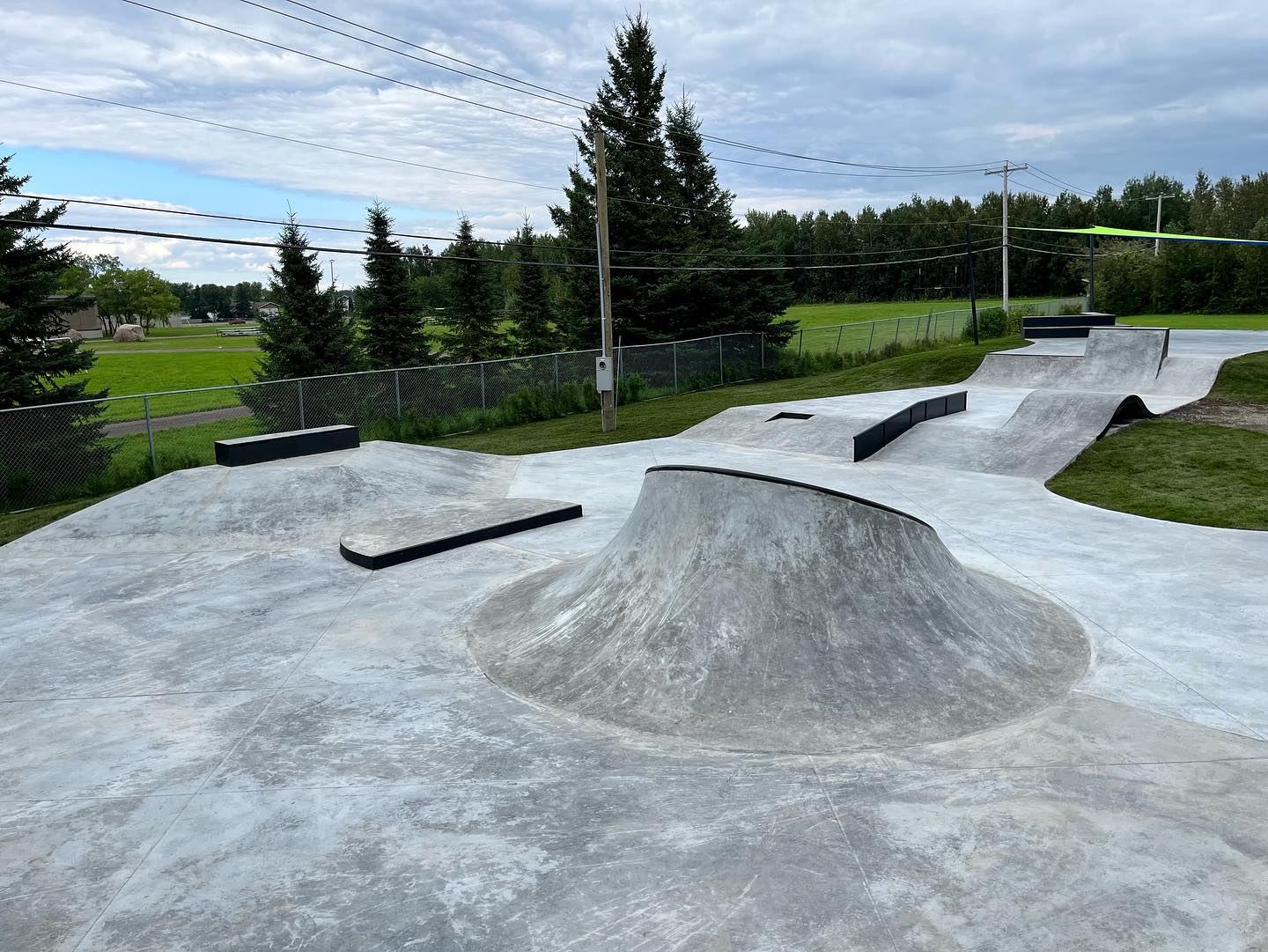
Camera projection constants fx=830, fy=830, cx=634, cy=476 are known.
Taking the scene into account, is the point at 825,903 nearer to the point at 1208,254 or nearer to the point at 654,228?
the point at 654,228

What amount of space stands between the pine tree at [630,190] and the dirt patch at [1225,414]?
19.0 meters

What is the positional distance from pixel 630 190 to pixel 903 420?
835 inches

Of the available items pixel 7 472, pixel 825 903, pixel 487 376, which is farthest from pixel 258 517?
pixel 487 376

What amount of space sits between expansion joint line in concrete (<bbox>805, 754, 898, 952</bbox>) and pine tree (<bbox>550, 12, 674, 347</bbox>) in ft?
92.6

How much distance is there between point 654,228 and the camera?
3359 cm

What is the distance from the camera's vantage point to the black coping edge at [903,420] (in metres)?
15.0

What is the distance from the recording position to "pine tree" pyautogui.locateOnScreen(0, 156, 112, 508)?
14.8 meters

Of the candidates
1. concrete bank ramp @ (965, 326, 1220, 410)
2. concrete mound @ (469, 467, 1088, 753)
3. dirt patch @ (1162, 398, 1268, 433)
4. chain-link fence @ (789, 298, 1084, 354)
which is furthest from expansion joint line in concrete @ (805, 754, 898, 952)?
chain-link fence @ (789, 298, 1084, 354)

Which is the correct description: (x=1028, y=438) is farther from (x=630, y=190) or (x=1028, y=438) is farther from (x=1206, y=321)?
(x=1206, y=321)

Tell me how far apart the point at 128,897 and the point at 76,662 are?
386 cm

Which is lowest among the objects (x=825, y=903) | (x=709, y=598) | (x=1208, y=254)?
(x=825, y=903)

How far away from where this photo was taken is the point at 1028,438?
14.8m

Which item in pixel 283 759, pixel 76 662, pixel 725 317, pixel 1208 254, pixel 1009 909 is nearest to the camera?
pixel 1009 909

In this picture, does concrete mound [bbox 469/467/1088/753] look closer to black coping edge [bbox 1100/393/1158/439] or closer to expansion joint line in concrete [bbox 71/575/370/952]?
expansion joint line in concrete [bbox 71/575/370/952]
